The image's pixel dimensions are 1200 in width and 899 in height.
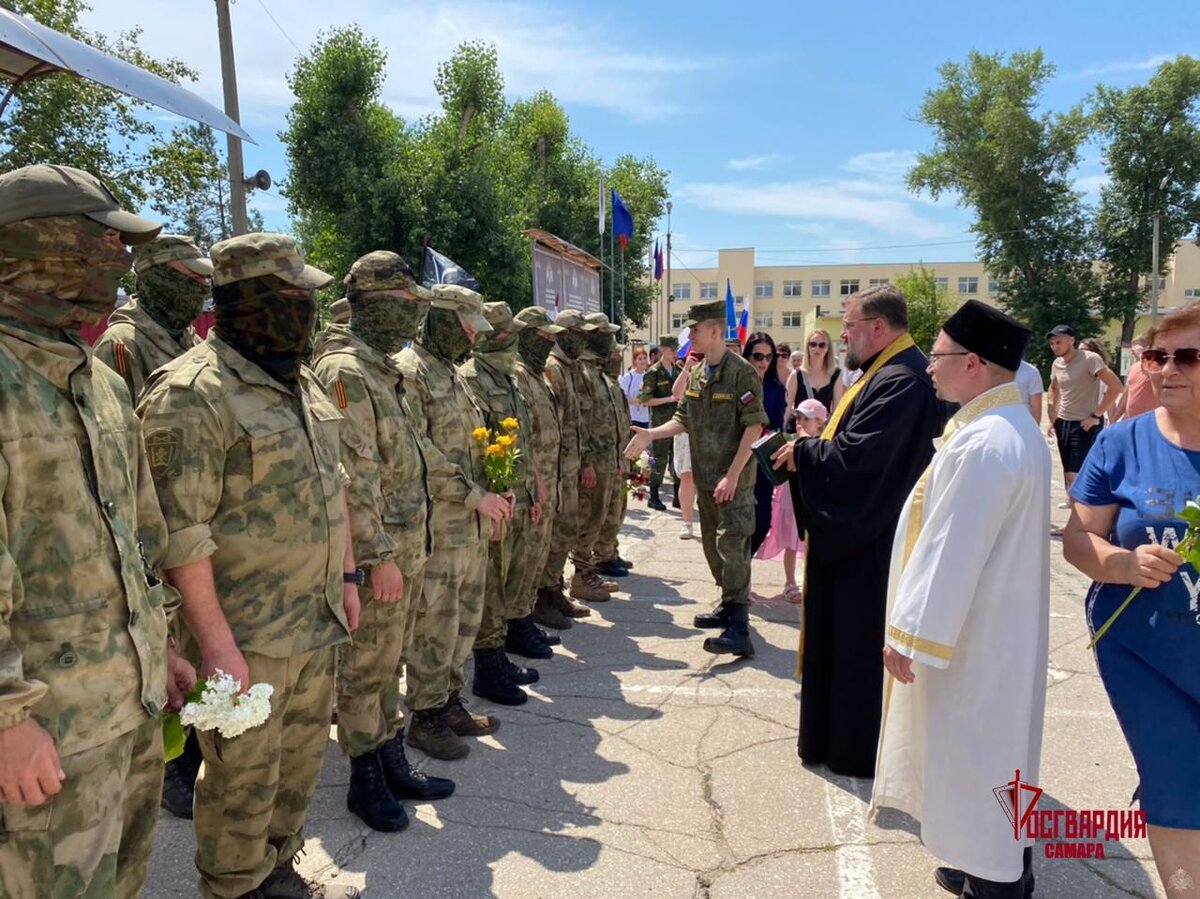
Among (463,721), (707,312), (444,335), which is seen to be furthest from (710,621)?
(444,335)

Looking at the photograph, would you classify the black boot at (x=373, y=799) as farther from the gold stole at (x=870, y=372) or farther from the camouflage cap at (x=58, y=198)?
the camouflage cap at (x=58, y=198)

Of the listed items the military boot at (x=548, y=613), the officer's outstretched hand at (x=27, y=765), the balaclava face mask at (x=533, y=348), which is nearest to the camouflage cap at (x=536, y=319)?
the balaclava face mask at (x=533, y=348)

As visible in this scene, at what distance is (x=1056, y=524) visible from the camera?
9852mm

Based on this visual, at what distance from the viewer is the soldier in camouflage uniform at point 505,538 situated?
4902 millimetres

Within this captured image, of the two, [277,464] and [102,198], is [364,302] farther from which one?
[102,198]

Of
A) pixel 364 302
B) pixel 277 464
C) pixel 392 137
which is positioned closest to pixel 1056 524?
pixel 364 302

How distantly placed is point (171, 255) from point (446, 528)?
198 cm

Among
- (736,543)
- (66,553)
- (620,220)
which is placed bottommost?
(736,543)

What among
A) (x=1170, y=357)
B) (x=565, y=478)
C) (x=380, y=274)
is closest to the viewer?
(x=1170, y=357)

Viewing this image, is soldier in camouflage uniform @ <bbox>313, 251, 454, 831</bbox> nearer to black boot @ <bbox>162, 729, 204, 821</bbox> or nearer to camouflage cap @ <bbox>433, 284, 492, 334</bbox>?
camouflage cap @ <bbox>433, 284, 492, 334</bbox>

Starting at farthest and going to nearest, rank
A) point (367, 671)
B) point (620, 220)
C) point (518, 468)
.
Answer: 1. point (620, 220)
2. point (518, 468)
3. point (367, 671)

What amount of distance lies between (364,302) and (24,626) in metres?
2.13

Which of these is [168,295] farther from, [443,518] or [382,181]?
[382,181]

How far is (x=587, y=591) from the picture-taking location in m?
7.24
